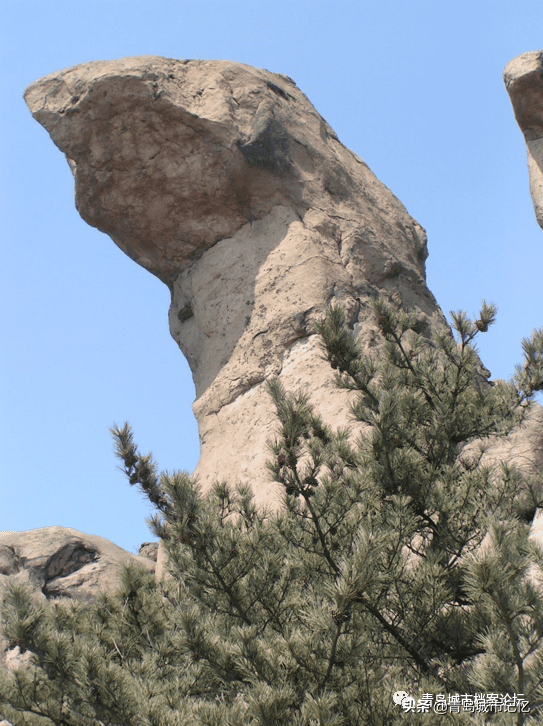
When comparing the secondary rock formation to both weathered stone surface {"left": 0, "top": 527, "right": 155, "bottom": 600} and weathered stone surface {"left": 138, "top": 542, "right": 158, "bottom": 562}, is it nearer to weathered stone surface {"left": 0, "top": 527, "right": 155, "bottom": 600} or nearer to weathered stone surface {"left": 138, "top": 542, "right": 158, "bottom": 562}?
weathered stone surface {"left": 0, "top": 527, "right": 155, "bottom": 600}

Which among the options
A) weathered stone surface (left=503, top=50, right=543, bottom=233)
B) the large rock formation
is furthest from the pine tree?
weathered stone surface (left=503, top=50, right=543, bottom=233)

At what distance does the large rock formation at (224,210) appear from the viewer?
7625 mm

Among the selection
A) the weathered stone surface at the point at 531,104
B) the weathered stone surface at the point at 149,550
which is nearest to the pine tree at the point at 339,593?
the weathered stone surface at the point at 531,104

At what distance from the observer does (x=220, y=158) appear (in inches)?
323

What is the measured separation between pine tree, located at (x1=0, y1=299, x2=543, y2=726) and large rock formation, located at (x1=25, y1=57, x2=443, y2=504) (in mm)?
2687

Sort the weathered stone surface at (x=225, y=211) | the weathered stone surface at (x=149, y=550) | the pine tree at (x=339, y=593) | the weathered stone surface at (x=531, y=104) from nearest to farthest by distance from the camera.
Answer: the pine tree at (x=339, y=593), the weathered stone surface at (x=225, y=211), the weathered stone surface at (x=531, y=104), the weathered stone surface at (x=149, y=550)

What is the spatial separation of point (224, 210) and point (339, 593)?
621cm

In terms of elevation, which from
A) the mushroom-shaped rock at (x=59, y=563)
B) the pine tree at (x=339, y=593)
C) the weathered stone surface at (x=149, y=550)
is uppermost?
the weathered stone surface at (x=149, y=550)

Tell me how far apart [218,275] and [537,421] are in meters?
3.78

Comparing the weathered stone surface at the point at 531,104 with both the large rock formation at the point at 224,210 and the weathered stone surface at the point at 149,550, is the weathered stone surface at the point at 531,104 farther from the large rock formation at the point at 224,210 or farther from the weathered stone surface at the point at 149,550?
the weathered stone surface at the point at 149,550

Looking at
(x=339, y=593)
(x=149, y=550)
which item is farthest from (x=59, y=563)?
(x=339, y=593)

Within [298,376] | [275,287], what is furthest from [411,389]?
[275,287]

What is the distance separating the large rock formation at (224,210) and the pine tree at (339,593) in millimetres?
2687

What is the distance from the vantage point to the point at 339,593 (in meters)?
2.71
